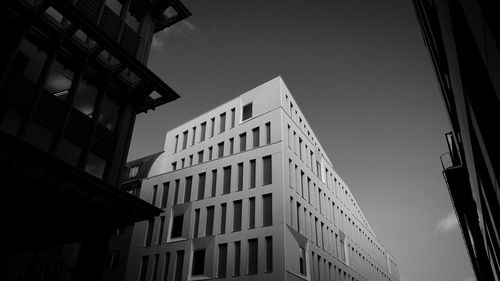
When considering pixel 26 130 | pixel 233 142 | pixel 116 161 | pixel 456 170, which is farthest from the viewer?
pixel 233 142

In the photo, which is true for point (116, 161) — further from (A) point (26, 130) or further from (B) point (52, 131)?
(A) point (26, 130)

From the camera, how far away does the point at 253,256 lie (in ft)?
103

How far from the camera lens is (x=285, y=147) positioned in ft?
116

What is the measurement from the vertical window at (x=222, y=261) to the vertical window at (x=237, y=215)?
6.44 feet

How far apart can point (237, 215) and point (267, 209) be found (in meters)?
3.44

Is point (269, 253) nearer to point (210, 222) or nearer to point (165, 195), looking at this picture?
point (210, 222)

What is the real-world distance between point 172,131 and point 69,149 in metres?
35.8

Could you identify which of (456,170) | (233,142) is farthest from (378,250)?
(456,170)

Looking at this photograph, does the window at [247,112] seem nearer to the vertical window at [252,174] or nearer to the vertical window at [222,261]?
the vertical window at [252,174]

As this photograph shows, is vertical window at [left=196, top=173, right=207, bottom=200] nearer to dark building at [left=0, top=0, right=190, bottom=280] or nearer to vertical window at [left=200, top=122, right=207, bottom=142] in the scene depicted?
vertical window at [left=200, top=122, right=207, bottom=142]

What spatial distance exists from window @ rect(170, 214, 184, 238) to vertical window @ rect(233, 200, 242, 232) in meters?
6.91

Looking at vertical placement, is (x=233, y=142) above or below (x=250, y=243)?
above

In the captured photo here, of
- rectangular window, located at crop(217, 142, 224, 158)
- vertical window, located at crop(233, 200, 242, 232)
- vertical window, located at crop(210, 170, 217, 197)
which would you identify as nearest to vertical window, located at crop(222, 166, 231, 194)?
vertical window, located at crop(210, 170, 217, 197)

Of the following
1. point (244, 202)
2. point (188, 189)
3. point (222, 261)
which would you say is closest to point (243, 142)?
point (244, 202)
